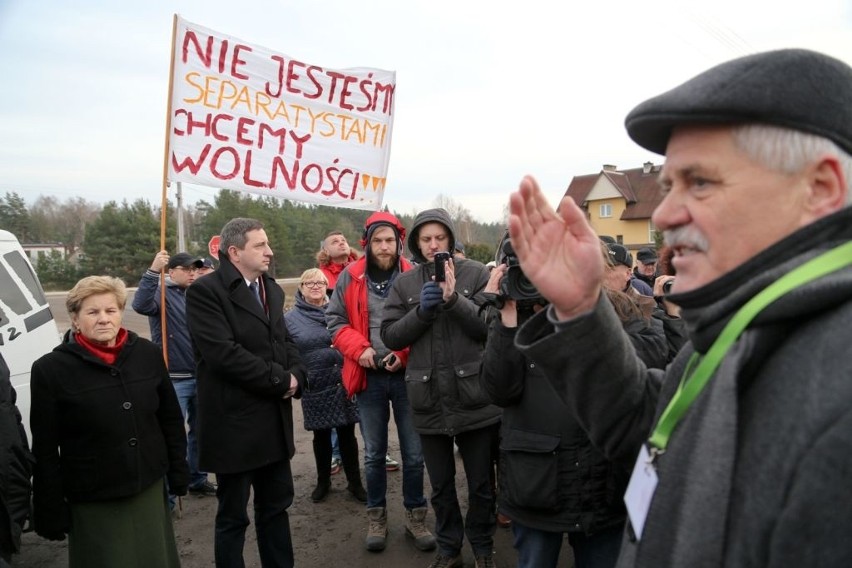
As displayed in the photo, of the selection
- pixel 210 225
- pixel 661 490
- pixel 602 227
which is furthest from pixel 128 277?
pixel 661 490

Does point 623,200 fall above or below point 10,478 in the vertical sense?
above

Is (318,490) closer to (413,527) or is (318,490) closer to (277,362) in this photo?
(413,527)

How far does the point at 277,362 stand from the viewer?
3.52m

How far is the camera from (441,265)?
3.30 meters

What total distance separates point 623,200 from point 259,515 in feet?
128

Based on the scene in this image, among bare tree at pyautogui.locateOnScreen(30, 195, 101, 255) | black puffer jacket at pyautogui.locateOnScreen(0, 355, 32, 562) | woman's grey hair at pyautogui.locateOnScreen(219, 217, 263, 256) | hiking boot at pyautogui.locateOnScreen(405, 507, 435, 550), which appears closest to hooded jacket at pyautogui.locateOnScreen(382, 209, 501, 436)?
hiking boot at pyautogui.locateOnScreen(405, 507, 435, 550)

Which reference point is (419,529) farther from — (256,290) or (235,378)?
(256,290)

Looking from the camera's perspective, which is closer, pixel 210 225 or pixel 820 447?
pixel 820 447

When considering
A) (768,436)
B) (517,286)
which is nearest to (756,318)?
(768,436)

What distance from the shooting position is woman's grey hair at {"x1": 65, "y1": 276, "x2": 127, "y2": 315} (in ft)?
10.0

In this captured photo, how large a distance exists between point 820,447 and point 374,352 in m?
3.36

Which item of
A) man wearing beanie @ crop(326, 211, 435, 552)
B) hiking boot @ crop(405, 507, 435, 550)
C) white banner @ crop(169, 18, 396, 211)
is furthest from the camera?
white banner @ crop(169, 18, 396, 211)

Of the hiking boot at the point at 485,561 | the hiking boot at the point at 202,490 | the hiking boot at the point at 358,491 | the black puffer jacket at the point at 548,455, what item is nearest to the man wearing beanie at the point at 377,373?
the hiking boot at the point at 485,561

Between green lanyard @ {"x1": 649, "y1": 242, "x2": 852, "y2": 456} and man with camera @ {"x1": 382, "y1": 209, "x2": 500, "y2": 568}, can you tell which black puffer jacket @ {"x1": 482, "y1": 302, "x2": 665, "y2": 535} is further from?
green lanyard @ {"x1": 649, "y1": 242, "x2": 852, "y2": 456}
